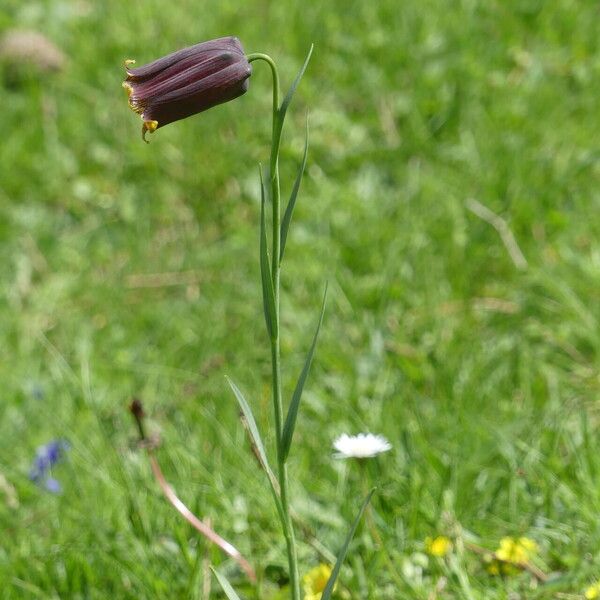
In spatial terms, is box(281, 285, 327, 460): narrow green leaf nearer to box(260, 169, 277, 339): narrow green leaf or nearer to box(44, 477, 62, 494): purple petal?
box(260, 169, 277, 339): narrow green leaf

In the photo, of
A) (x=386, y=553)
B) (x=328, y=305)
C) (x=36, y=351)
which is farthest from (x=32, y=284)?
(x=386, y=553)

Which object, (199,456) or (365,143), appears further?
(365,143)

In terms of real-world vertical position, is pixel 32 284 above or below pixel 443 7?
below

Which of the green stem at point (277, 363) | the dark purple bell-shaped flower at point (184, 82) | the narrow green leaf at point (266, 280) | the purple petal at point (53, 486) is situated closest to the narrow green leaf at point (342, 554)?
the green stem at point (277, 363)

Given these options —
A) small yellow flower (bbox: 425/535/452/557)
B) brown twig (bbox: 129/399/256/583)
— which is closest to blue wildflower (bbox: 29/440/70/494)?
brown twig (bbox: 129/399/256/583)

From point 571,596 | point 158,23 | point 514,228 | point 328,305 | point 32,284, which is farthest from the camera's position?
point 158,23

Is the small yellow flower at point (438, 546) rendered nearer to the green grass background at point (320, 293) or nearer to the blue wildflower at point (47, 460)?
the green grass background at point (320, 293)

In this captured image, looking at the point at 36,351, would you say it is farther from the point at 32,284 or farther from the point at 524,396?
the point at 524,396
